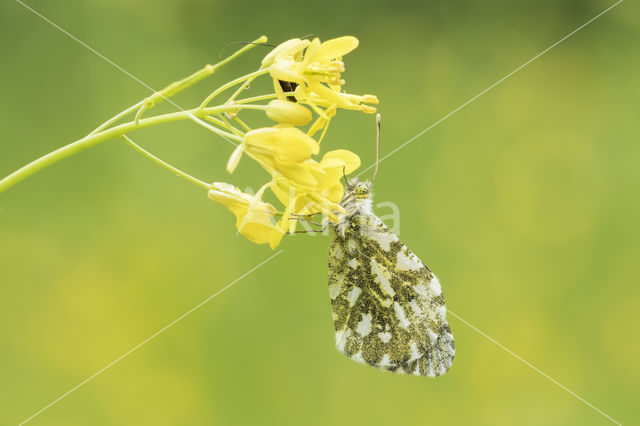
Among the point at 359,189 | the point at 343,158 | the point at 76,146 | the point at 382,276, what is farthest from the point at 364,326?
the point at 76,146

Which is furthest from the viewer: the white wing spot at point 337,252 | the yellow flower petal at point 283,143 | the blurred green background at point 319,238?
the blurred green background at point 319,238

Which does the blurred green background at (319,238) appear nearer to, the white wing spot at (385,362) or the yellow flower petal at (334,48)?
the white wing spot at (385,362)

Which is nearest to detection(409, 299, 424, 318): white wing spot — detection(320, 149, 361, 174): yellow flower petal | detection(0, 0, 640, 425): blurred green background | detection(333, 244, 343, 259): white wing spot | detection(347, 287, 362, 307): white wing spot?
detection(347, 287, 362, 307): white wing spot

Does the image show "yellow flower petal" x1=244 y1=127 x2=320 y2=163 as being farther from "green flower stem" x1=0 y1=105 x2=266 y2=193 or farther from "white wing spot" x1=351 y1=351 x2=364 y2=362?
"white wing spot" x1=351 y1=351 x2=364 y2=362

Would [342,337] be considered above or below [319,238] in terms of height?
below

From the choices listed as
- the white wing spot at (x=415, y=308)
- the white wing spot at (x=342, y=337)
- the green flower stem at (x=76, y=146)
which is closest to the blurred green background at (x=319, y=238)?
the white wing spot at (x=342, y=337)

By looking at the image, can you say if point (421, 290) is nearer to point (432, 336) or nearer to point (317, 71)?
point (432, 336)
